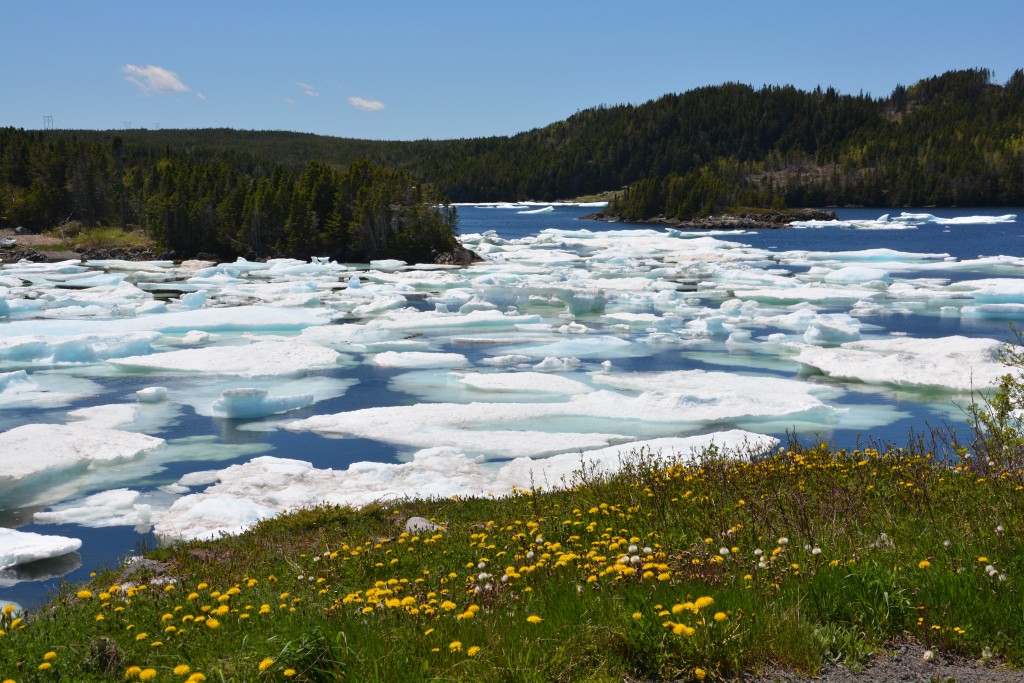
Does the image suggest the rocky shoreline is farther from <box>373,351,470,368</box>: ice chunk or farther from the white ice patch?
the white ice patch

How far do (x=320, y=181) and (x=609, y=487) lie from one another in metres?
63.3

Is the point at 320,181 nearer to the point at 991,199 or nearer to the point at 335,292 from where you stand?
the point at 335,292

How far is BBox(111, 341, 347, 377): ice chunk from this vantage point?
79.0 ft

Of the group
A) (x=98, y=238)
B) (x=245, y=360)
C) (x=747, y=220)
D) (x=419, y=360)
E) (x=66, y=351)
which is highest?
(x=747, y=220)

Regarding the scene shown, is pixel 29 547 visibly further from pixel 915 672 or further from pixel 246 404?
pixel 915 672

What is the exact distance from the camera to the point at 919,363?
2214 centimetres

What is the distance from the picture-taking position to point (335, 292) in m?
45.0

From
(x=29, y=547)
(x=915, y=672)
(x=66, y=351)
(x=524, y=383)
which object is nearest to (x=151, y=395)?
(x=66, y=351)

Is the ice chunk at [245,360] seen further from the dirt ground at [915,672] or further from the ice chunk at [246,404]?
the dirt ground at [915,672]

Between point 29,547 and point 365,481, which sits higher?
point 29,547

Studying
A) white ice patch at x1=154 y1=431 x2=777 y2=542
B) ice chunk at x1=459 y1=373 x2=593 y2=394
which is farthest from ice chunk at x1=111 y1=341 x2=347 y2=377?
white ice patch at x1=154 y1=431 x2=777 y2=542

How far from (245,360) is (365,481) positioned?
40.8 feet

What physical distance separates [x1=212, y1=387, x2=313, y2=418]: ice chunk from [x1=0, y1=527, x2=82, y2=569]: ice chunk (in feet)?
25.9

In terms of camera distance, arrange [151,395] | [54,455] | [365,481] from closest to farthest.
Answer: [365,481], [54,455], [151,395]
